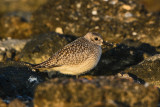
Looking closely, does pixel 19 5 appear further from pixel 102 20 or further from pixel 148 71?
pixel 148 71

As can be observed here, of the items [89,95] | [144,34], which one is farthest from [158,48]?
[89,95]

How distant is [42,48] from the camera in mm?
10508

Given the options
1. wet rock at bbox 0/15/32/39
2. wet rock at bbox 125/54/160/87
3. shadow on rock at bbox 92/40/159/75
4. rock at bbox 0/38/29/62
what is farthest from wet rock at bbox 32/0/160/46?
wet rock at bbox 125/54/160/87

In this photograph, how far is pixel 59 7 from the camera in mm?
13758

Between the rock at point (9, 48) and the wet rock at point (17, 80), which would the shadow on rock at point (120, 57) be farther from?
the rock at point (9, 48)

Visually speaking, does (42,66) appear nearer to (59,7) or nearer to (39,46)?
(39,46)

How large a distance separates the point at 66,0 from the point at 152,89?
893 centimetres

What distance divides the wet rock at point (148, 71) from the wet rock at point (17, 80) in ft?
9.29

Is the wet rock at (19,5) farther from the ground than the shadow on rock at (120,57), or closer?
closer

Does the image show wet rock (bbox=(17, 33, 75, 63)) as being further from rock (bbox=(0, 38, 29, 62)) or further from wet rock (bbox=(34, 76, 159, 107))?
wet rock (bbox=(34, 76, 159, 107))

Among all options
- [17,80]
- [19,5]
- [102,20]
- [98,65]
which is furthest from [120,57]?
[19,5]

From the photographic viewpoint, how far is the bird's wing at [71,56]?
7.92m

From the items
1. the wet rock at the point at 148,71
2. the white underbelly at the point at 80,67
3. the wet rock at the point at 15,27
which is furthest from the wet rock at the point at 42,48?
the wet rock at the point at 15,27

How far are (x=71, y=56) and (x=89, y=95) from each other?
8.39ft
